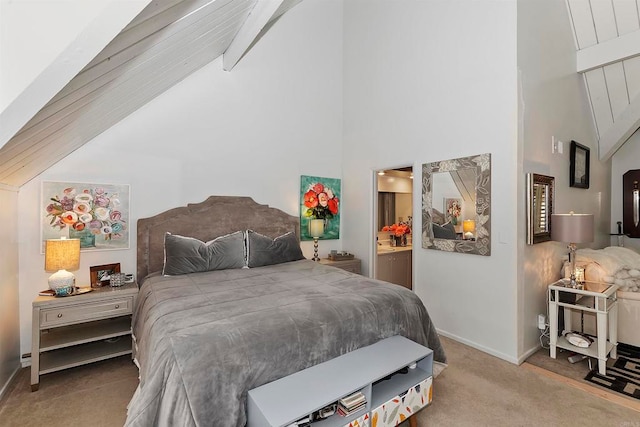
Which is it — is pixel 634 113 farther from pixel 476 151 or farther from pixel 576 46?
pixel 476 151

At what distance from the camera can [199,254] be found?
9.75ft

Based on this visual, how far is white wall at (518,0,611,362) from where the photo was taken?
277 centimetres

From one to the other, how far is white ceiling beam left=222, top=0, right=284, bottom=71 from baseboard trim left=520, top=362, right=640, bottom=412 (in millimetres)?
3694

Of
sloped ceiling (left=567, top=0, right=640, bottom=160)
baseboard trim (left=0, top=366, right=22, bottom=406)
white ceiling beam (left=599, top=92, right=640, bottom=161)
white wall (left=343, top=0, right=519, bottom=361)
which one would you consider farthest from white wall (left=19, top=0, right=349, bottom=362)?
white ceiling beam (left=599, top=92, right=640, bottom=161)

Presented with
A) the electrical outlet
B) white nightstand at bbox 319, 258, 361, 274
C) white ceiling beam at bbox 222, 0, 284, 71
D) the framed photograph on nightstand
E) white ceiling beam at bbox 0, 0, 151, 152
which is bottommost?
the electrical outlet

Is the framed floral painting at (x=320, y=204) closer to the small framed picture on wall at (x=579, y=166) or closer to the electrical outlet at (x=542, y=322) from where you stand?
the electrical outlet at (x=542, y=322)

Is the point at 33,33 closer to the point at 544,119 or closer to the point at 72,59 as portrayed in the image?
the point at 72,59

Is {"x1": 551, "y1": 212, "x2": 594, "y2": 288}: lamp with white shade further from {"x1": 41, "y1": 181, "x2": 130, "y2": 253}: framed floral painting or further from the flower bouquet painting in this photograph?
{"x1": 41, "y1": 181, "x2": 130, "y2": 253}: framed floral painting

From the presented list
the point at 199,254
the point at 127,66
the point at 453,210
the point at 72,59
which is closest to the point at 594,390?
the point at 453,210

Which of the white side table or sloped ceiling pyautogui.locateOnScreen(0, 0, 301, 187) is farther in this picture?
the white side table

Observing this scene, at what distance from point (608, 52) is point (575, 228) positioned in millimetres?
2315

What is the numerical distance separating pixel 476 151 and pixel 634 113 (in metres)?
2.63

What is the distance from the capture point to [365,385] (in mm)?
1585

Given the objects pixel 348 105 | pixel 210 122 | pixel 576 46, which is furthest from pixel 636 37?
pixel 210 122
